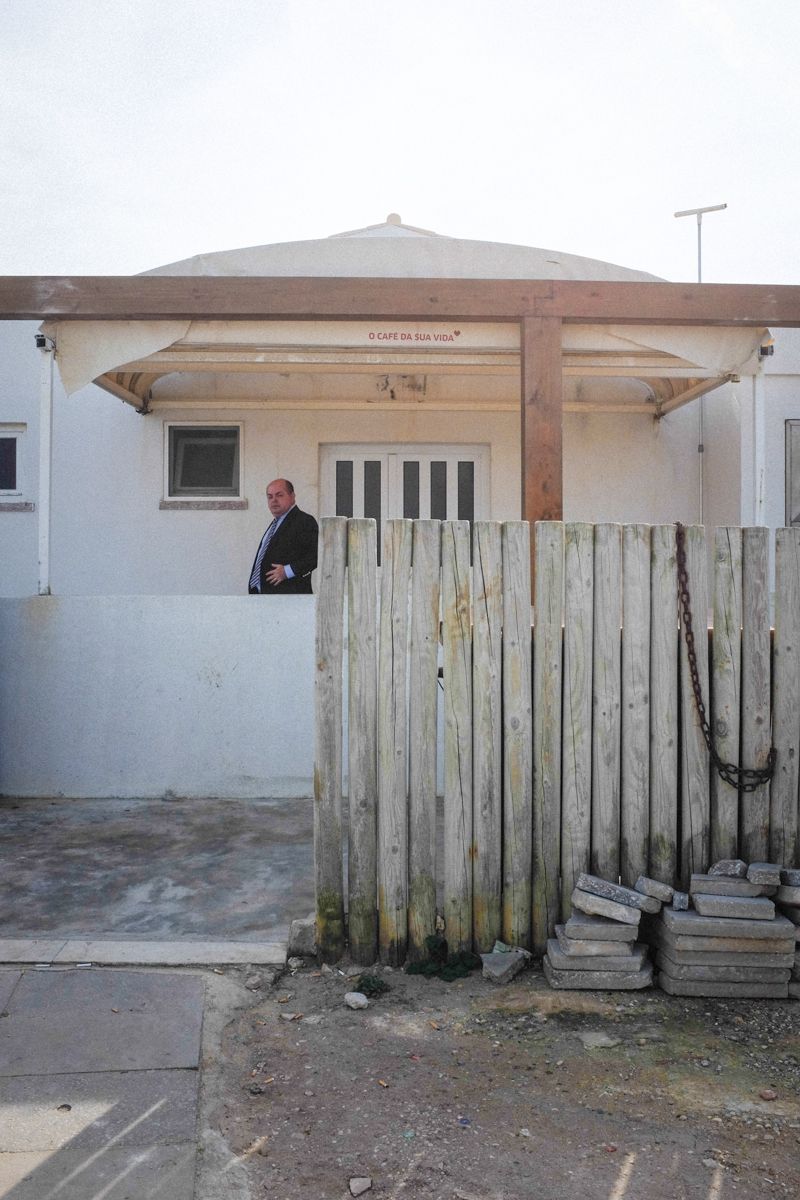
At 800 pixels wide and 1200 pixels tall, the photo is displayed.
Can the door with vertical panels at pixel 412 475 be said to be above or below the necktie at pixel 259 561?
above

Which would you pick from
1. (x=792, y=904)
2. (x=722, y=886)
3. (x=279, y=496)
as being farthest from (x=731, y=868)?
(x=279, y=496)

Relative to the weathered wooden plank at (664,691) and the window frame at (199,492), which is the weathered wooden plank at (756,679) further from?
the window frame at (199,492)

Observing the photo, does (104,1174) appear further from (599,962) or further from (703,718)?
(703,718)

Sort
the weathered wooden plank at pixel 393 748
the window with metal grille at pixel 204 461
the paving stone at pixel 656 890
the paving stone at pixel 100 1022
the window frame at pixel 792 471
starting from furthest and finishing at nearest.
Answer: the window with metal grille at pixel 204 461
the window frame at pixel 792 471
the weathered wooden plank at pixel 393 748
the paving stone at pixel 656 890
the paving stone at pixel 100 1022

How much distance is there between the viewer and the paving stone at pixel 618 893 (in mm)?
3674

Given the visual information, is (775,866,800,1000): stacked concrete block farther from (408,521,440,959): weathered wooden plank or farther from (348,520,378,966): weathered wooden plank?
(348,520,378,966): weathered wooden plank

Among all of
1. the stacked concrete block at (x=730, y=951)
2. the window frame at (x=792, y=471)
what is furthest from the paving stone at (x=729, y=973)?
the window frame at (x=792, y=471)

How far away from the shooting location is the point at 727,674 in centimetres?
395

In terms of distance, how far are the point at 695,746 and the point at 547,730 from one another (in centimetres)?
61

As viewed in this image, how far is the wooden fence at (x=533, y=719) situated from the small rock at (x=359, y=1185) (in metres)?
1.42

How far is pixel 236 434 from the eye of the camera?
996 centimetres

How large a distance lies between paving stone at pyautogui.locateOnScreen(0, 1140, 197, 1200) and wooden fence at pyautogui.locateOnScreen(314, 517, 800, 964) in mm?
1417

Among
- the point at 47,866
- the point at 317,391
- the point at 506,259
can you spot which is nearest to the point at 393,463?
the point at 317,391

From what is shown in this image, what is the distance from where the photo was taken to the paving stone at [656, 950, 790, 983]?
3.57 m
